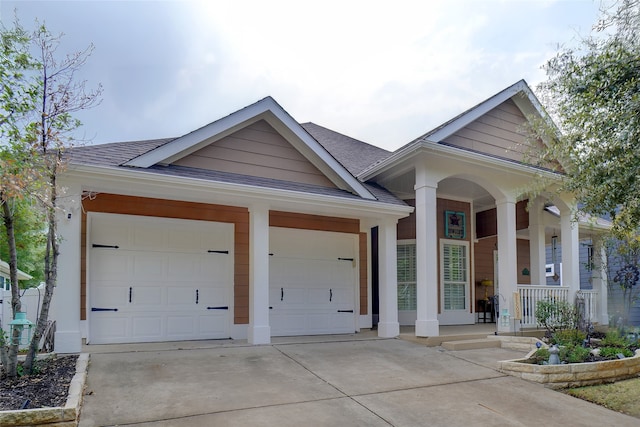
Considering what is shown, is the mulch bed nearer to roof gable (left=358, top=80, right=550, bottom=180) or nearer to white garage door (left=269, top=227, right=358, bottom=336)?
white garage door (left=269, top=227, right=358, bottom=336)

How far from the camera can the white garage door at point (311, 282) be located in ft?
29.4

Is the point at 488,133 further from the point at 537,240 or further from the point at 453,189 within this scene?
the point at 537,240

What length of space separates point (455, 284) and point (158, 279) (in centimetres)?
716

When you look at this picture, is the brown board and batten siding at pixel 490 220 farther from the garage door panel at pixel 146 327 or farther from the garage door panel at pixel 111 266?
the garage door panel at pixel 111 266

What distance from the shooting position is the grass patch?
17.5ft

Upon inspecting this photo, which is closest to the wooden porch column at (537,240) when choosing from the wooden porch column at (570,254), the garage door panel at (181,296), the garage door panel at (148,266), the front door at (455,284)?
the wooden porch column at (570,254)

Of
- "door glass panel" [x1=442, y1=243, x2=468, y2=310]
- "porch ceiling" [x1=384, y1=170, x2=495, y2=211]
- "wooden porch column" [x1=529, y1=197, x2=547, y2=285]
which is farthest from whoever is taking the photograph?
"wooden porch column" [x1=529, y1=197, x2=547, y2=285]

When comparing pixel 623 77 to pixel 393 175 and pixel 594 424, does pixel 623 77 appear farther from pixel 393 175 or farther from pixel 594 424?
pixel 393 175

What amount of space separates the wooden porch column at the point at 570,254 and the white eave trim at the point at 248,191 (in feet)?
13.6

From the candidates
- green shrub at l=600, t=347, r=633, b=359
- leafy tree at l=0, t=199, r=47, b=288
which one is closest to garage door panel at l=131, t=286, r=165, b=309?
leafy tree at l=0, t=199, r=47, b=288

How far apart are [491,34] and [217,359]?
22.9 feet

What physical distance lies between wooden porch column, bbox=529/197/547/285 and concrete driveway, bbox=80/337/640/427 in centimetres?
473

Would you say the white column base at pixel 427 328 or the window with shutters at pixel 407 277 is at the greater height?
the window with shutters at pixel 407 277

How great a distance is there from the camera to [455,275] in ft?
37.2
